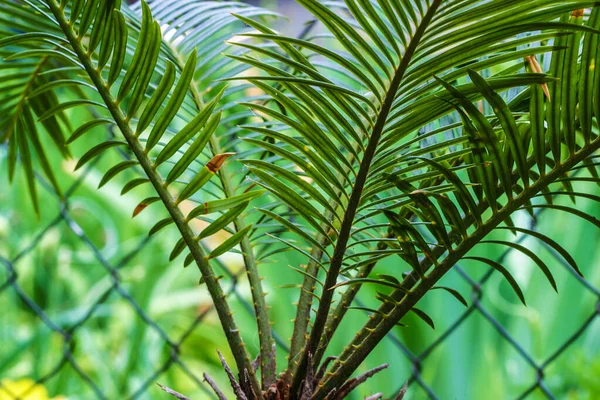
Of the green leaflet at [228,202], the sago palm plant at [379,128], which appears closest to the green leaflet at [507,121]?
the sago palm plant at [379,128]

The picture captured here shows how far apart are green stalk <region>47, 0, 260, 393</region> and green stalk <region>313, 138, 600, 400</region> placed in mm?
61

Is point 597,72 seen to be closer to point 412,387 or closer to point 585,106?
point 585,106

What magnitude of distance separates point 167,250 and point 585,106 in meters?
1.44

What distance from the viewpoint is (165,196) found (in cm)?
44

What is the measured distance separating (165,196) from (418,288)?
0.58 feet

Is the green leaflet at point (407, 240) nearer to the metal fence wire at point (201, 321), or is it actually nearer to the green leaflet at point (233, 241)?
the green leaflet at point (233, 241)

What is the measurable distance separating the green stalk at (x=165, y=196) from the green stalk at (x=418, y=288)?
6 cm

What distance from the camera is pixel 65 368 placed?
139cm

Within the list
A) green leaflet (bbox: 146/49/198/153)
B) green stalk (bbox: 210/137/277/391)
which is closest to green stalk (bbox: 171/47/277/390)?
green stalk (bbox: 210/137/277/391)

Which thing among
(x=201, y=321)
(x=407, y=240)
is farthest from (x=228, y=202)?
(x=201, y=321)

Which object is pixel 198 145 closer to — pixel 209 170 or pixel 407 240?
pixel 209 170

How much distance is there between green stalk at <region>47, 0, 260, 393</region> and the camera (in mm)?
423

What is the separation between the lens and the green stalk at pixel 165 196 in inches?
16.7

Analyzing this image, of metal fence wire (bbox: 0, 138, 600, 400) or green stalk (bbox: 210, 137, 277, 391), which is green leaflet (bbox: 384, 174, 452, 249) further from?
metal fence wire (bbox: 0, 138, 600, 400)
